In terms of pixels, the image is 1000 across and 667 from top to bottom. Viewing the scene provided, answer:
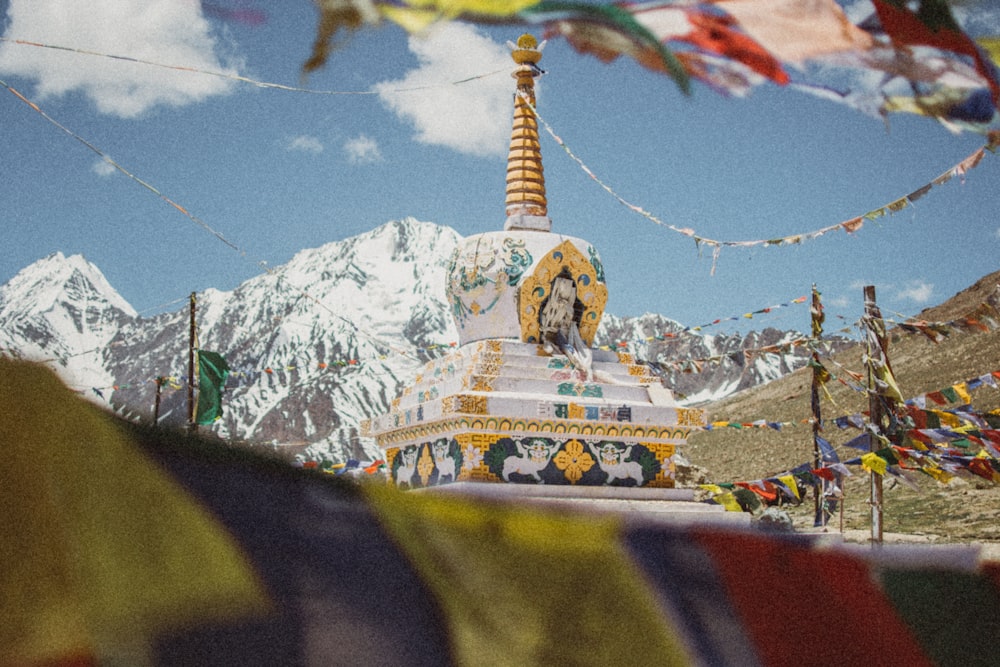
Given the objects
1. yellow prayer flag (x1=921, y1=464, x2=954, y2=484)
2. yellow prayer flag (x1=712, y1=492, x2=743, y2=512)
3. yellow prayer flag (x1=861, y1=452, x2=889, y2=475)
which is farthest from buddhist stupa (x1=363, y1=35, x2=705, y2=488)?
yellow prayer flag (x1=921, y1=464, x2=954, y2=484)

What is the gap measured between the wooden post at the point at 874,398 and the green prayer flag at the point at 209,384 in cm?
1018

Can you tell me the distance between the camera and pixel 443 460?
905 cm

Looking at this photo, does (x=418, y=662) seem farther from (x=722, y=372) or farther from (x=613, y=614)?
(x=722, y=372)

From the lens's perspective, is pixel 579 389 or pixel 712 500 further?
pixel 712 500

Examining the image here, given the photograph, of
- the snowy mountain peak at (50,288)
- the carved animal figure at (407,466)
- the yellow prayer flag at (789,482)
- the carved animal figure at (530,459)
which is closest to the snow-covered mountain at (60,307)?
the snowy mountain peak at (50,288)

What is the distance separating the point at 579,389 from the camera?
9148 millimetres

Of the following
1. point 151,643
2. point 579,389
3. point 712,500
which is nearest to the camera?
point 151,643

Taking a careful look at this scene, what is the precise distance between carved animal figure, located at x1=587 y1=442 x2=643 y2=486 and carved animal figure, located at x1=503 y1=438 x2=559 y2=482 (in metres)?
0.47

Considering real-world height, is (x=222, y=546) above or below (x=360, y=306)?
below

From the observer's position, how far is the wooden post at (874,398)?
38.5 ft

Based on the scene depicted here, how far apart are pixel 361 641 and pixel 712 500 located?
8.19 meters

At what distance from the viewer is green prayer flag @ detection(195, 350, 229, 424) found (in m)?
15.9

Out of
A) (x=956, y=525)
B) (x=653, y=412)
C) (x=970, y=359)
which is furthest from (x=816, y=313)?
(x=970, y=359)

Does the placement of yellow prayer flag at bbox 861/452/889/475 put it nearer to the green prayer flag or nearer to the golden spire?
the golden spire
